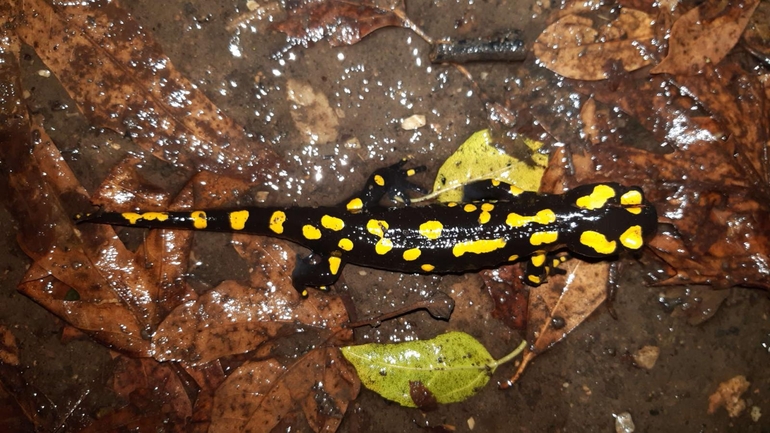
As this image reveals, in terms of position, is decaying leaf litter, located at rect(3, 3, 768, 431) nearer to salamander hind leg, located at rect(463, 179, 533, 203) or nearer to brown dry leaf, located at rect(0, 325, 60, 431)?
brown dry leaf, located at rect(0, 325, 60, 431)

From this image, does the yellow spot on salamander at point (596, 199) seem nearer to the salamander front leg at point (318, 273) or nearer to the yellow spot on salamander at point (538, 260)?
the yellow spot on salamander at point (538, 260)

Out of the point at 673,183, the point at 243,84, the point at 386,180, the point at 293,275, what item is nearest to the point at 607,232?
the point at 673,183

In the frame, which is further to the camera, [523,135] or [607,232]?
[523,135]

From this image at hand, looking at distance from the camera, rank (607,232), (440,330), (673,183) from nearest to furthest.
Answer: (607,232) < (673,183) < (440,330)

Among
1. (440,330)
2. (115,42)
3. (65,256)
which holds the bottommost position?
(440,330)

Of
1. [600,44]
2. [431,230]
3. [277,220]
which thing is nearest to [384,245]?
[431,230]

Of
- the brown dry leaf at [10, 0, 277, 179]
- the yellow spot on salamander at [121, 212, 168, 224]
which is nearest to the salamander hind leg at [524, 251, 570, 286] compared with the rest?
the brown dry leaf at [10, 0, 277, 179]

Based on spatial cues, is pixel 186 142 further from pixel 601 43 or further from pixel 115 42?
pixel 601 43
